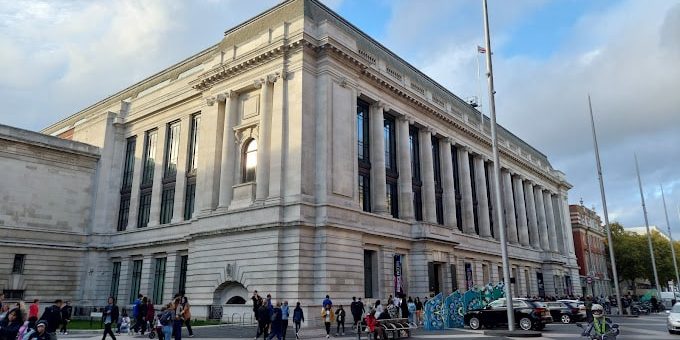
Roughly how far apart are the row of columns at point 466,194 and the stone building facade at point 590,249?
13118 mm

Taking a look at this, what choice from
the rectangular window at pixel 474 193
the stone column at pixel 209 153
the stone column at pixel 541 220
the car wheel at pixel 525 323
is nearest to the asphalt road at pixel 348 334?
the car wheel at pixel 525 323

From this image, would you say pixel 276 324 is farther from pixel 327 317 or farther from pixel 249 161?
pixel 249 161

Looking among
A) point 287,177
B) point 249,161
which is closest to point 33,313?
point 287,177

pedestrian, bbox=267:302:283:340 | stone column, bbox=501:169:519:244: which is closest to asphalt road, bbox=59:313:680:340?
pedestrian, bbox=267:302:283:340

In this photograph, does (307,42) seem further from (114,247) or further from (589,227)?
(589,227)

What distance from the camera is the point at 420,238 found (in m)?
36.8

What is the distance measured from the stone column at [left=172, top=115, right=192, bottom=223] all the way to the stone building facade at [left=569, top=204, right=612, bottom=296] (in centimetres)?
6670

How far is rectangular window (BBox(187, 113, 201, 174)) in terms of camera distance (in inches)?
1579

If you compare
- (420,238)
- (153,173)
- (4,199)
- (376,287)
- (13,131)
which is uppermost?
(13,131)

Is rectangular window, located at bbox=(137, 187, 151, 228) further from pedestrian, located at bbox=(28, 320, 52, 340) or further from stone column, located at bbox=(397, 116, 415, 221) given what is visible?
pedestrian, located at bbox=(28, 320, 52, 340)

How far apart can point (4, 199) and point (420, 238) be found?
1344 inches

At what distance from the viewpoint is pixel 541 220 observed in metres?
67.1

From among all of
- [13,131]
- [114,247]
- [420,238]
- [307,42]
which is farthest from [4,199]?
[420,238]

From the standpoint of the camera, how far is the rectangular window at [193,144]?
1579 inches
